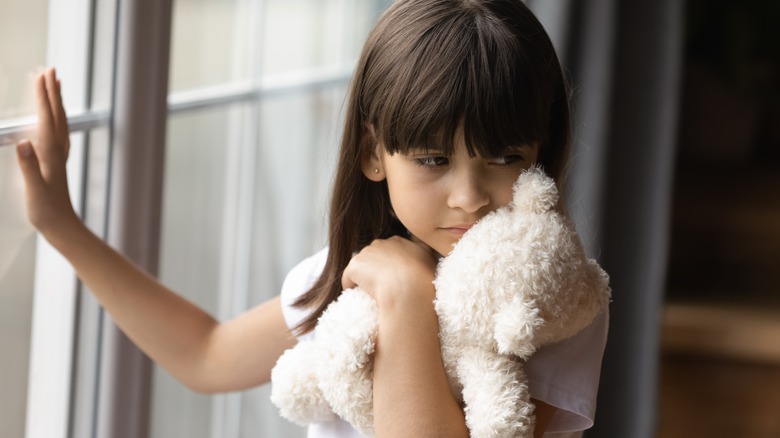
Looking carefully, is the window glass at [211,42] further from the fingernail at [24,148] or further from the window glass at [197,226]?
the fingernail at [24,148]

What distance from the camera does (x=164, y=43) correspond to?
102 cm

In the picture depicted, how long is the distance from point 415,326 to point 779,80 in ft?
12.0

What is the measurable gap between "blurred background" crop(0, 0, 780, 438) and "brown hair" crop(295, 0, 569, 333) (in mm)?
277

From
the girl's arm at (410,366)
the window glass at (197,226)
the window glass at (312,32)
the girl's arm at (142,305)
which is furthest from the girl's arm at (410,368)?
the window glass at (312,32)

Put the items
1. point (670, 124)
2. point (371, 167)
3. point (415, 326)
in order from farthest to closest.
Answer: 1. point (670, 124)
2. point (371, 167)
3. point (415, 326)

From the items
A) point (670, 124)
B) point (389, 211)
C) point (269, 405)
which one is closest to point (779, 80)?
point (670, 124)

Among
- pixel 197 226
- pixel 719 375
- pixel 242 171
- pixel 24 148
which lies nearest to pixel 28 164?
pixel 24 148

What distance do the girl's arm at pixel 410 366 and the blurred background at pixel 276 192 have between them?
353 millimetres

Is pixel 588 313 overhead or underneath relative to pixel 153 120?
underneath

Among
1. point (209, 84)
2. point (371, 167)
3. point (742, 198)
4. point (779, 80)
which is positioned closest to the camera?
point (371, 167)

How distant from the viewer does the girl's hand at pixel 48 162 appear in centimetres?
87

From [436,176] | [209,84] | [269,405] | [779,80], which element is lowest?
[269,405]

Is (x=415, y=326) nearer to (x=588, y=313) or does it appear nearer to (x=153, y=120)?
(x=588, y=313)

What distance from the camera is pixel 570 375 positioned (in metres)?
0.88
